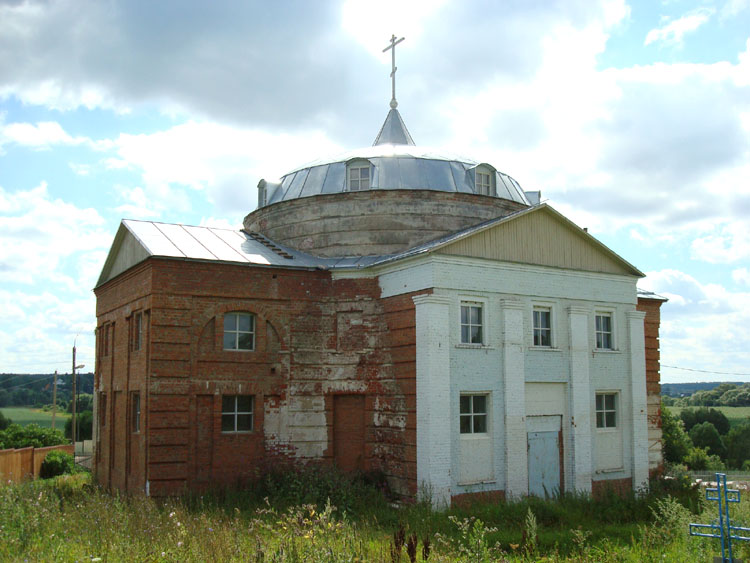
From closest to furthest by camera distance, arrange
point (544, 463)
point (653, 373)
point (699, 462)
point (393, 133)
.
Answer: point (544, 463)
point (653, 373)
point (393, 133)
point (699, 462)

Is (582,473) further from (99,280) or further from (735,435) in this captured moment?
(735,435)

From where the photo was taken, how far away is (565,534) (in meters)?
13.7

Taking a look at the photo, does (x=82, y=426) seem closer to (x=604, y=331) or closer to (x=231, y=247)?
(x=231, y=247)

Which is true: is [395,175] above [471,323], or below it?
above

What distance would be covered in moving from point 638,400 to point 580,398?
2450 mm

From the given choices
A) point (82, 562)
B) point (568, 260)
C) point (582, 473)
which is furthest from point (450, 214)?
point (82, 562)

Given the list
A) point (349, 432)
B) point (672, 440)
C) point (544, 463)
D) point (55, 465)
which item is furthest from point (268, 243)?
point (672, 440)

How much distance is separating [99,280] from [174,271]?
700 centimetres

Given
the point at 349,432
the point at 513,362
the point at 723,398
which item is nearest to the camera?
the point at 513,362

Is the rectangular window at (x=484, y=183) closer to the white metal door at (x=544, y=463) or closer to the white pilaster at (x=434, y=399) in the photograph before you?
Result: the white pilaster at (x=434, y=399)

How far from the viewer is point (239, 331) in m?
18.7

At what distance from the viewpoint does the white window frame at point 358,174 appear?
72.5 ft

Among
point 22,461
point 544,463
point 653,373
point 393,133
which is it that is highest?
point 393,133

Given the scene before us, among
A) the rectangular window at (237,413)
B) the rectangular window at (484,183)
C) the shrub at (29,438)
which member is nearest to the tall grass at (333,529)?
the rectangular window at (237,413)
